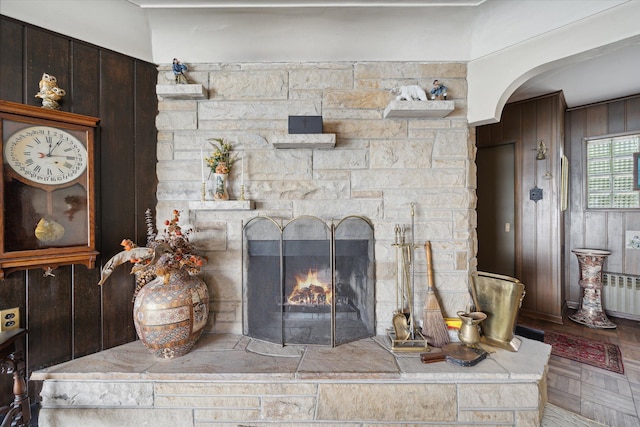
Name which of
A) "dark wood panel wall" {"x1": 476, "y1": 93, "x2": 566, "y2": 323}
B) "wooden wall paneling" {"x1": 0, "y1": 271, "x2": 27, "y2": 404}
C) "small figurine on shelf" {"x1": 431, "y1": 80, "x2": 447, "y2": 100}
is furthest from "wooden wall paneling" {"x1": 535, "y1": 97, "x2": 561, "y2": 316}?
"wooden wall paneling" {"x1": 0, "y1": 271, "x2": 27, "y2": 404}

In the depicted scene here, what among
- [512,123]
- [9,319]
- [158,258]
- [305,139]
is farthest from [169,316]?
[512,123]

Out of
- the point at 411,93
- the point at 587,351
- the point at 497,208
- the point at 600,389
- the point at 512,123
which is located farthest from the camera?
the point at 497,208

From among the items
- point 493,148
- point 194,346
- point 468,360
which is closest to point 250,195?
point 194,346

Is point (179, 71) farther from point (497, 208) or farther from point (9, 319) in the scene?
point (497, 208)

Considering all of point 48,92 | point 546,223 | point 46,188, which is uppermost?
point 48,92

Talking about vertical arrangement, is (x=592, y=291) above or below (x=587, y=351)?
above

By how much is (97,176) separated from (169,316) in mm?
958

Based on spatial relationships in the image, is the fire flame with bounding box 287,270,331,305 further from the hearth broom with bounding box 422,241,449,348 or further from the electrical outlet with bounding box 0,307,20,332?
the electrical outlet with bounding box 0,307,20,332

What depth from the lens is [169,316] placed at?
4.57ft

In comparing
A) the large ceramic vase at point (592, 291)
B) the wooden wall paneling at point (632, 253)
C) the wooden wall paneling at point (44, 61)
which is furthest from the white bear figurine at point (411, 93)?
the wooden wall paneling at point (632, 253)

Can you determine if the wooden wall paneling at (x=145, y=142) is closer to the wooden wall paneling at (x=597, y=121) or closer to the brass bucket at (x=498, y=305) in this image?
the brass bucket at (x=498, y=305)

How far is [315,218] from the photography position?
164 centimetres

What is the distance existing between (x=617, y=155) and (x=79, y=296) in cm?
520

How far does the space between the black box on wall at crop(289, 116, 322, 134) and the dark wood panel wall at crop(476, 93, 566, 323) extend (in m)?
2.70
